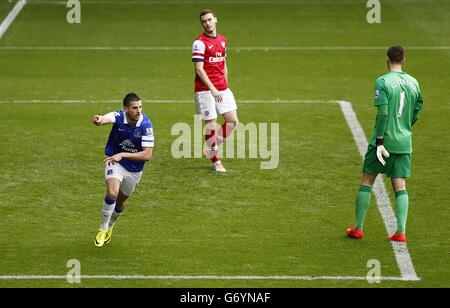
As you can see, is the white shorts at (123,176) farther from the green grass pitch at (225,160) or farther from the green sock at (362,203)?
the green sock at (362,203)

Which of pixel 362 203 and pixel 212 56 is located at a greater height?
pixel 212 56

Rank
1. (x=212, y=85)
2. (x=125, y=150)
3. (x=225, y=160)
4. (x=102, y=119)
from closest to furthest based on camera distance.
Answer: (x=102, y=119), (x=125, y=150), (x=212, y=85), (x=225, y=160)

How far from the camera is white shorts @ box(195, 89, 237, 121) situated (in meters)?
16.9

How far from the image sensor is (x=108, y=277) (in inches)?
469

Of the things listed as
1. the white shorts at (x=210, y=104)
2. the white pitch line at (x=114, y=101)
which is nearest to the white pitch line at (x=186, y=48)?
the white pitch line at (x=114, y=101)

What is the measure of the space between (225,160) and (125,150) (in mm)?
4684

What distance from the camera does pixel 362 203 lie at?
13.2 metres

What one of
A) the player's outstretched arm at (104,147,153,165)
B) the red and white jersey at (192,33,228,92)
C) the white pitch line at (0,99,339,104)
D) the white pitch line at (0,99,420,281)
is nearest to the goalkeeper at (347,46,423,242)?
the white pitch line at (0,99,420,281)

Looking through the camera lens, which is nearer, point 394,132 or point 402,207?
point 394,132

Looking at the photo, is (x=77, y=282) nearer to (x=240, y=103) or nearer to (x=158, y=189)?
(x=158, y=189)

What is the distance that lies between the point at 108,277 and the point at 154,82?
12200 millimetres

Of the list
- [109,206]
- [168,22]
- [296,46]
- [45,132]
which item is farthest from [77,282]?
[168,22]

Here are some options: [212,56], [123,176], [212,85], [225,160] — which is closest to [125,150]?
[123,176]

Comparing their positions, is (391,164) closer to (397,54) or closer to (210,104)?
(397,54)
